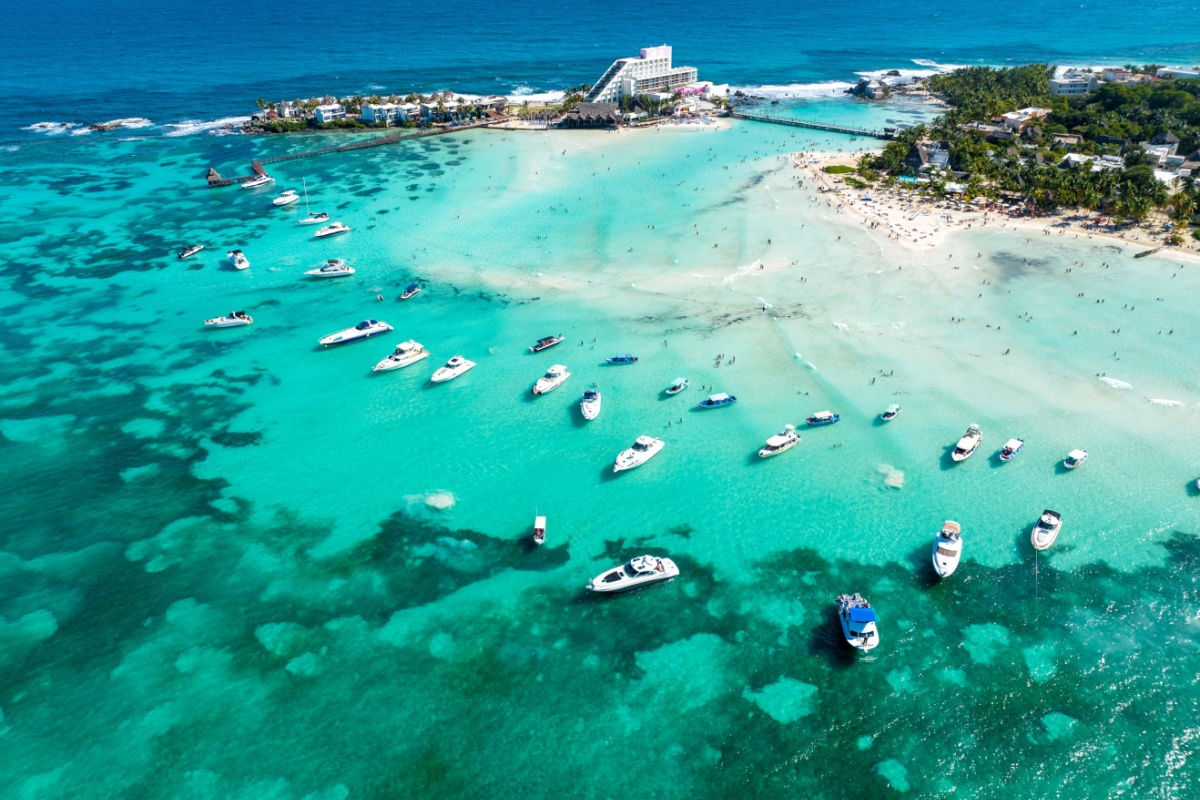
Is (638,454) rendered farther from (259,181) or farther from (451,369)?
(259,181)

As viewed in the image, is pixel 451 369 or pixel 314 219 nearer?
pixel 451 369

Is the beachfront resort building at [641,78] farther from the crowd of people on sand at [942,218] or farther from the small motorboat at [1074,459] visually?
the small motorboat at [1074,459]

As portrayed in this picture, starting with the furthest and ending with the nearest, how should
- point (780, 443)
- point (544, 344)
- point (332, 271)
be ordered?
point (332, 271), point (544, 344), point (780, 443)

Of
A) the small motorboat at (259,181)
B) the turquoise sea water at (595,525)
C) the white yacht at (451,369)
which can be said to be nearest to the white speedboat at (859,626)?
the turquoise sea water at (595,525)

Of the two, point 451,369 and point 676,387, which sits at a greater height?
point 451,369

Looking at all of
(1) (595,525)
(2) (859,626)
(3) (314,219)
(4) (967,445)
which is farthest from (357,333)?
(4) (967,445)

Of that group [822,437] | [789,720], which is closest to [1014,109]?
[822,437]

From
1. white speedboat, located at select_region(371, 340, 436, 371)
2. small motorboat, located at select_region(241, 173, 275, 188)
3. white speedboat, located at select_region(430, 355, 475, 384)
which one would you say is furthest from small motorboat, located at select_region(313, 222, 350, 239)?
white speedboat, located at select_region(430, 355, 475, 384)
